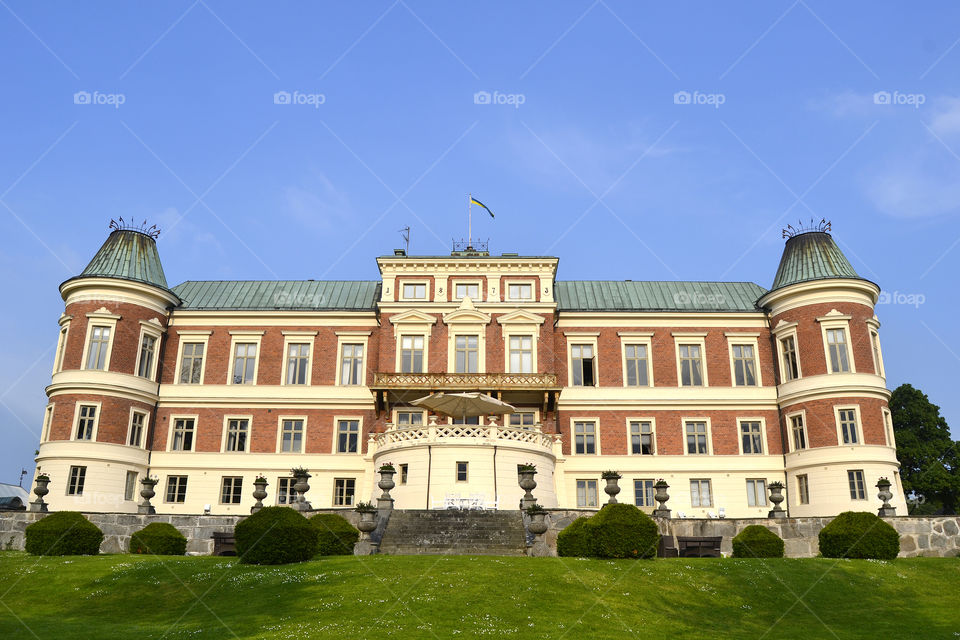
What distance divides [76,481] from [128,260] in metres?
12.1

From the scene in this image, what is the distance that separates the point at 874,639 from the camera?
1608 cm

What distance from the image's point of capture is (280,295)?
4678cm

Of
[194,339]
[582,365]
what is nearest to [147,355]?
[194,339]

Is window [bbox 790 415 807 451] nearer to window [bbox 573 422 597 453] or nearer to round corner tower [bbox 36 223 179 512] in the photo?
window [bbox 573 422 597 453]

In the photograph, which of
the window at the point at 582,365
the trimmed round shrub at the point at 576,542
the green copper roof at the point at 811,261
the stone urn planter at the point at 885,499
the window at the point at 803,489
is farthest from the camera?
the window at the point at 582,365

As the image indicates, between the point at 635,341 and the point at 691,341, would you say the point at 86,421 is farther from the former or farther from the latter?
the point at 691,341

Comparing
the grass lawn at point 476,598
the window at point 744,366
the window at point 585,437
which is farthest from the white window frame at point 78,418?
the window at point 744,366

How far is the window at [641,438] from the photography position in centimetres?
4191

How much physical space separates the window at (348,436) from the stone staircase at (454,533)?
11.5m

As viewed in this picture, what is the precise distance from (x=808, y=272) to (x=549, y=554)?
969 inches

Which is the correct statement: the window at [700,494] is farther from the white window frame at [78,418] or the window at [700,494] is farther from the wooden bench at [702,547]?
the white window frame at [78,418]

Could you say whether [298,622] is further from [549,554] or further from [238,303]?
[238,303]

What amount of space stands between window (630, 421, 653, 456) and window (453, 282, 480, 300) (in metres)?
11.2

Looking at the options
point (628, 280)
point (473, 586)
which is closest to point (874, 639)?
point (473, 586)
